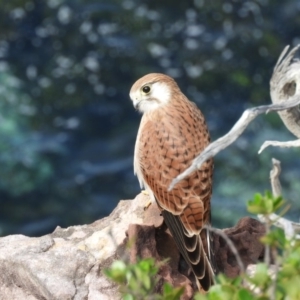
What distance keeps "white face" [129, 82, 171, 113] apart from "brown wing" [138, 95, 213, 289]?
82 mm

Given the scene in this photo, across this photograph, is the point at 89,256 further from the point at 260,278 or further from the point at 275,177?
the point at 260,278

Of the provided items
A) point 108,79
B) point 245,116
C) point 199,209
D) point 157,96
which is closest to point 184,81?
point 108,79

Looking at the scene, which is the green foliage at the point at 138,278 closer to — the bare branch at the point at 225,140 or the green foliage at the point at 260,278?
the green foliage at the point at 260,278

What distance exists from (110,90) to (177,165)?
4453 millimetres

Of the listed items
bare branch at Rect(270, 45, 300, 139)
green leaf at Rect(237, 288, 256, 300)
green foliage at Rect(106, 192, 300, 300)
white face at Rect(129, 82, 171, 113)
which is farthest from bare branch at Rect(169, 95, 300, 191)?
white face at Rect(129, 82, 171, 113)

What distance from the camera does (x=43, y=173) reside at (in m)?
8.11

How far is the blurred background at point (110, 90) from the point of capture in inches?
316

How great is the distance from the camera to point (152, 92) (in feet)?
15.5

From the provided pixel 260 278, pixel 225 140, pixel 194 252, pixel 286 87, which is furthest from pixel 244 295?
pixel 286 87

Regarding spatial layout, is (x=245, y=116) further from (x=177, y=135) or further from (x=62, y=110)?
(x=62, y=110)

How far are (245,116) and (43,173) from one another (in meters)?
5.19

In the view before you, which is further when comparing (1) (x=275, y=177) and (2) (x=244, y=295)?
(1) (x=275, y=177)

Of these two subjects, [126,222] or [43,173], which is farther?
[43,173]

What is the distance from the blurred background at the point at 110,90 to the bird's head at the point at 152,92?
300 centimetres
